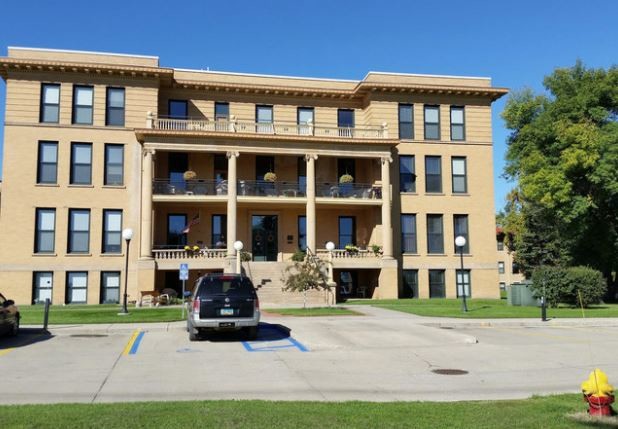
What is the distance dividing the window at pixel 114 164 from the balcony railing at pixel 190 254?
4.72m

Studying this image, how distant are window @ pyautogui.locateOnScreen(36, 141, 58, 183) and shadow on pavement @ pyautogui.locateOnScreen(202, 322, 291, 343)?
62.5ft

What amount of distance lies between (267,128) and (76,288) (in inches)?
539

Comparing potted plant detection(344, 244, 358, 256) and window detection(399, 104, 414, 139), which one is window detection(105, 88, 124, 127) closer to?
potted plant detection(344, 244, 358, 256)

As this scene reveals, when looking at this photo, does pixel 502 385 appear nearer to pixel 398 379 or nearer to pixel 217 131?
pixel 398 379

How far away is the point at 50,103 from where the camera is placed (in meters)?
31.9

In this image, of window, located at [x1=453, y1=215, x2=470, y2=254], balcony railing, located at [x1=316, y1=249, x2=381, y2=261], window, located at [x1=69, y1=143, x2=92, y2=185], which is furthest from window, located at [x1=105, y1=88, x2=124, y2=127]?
window, located at [x1=453, y1=215, x2=470, y2=254]

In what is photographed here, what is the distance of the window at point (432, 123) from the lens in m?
36.7

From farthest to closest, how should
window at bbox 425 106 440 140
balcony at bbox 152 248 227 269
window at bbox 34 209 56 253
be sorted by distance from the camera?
window at bbox 425 106 440 140 → window at bbox 34 209 56 253 → balcony at bbox 152 248 227 269

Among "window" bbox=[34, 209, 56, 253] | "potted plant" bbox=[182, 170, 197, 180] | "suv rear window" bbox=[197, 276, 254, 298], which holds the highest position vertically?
"potted plant" bbox=[182, 170, 197, 180]

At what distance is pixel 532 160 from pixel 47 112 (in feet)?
90.1

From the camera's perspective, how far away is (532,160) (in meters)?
34.2

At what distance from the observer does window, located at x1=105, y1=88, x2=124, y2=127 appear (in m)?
32.6

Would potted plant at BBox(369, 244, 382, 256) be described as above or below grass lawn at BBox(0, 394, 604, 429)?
above

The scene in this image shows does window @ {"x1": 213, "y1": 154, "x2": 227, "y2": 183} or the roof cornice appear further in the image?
window @ {"x1": 213, "y1": 154, "x2": 227, "y2": 183}
